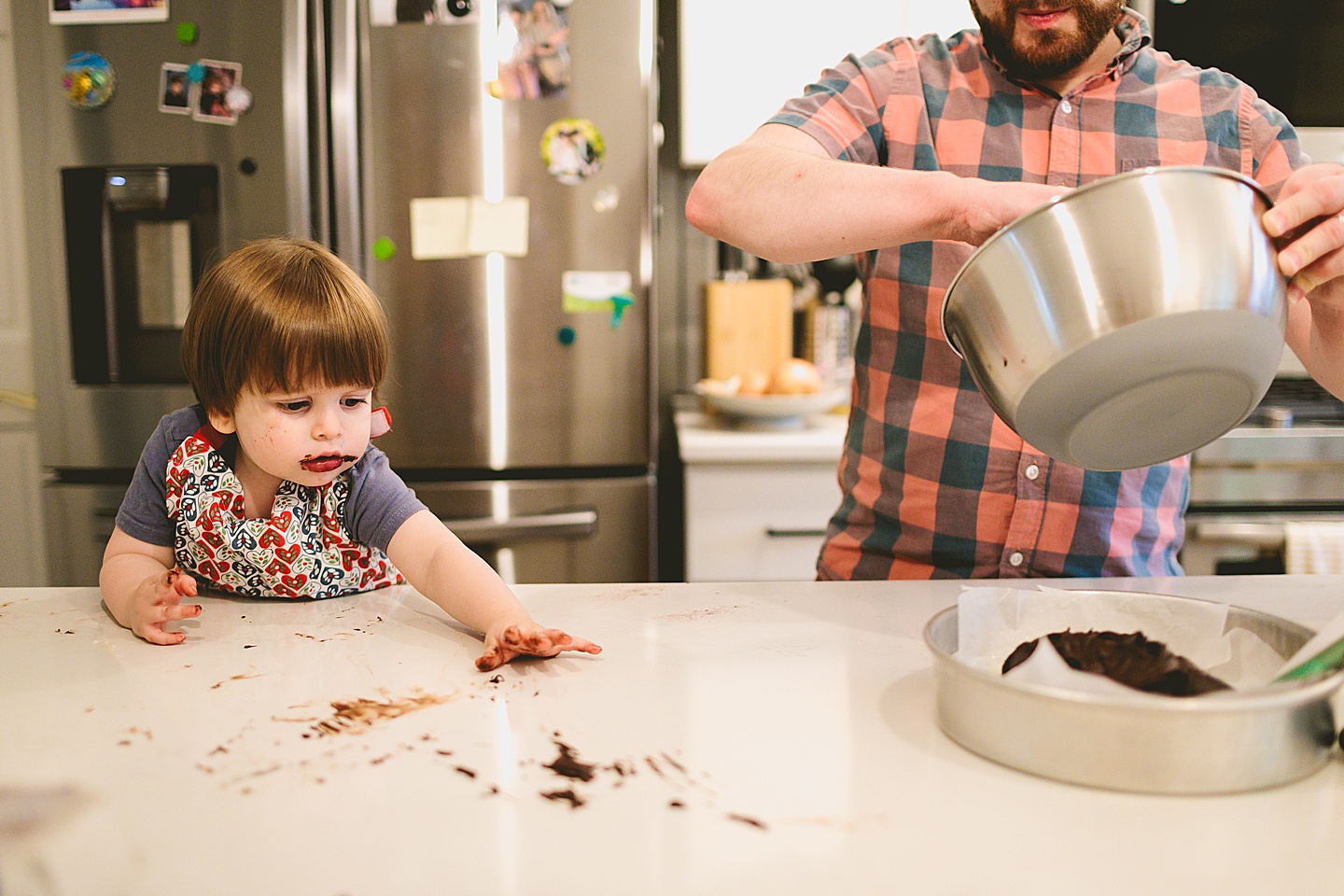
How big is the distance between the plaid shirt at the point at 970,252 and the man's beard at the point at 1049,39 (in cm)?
4

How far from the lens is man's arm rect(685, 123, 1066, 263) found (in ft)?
2.60

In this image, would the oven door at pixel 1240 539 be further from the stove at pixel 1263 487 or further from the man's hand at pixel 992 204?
the man's hand at pixel 992 204

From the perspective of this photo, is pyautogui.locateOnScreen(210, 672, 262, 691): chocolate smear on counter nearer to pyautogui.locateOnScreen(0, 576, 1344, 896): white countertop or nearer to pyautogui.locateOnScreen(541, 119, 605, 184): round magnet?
pyautogui.locateOnScreen(0, 576, 1344, 896): white countertop

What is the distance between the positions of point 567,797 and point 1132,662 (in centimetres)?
34

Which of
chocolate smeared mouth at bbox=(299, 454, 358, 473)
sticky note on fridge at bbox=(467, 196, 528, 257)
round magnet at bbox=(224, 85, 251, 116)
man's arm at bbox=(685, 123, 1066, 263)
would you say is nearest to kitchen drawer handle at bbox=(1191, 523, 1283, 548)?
man's arm at bbox=(685, 123, 1066, 263)

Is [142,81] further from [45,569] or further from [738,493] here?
[738,493]

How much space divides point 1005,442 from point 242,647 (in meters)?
0.78

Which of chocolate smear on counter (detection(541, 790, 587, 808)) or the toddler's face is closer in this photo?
chocolate smear on counter (detection(541, 790, 587, 808))

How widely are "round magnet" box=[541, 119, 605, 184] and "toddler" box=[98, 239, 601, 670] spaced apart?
0.97 m

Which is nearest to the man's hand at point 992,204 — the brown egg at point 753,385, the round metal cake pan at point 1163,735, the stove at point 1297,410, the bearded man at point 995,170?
the bearded man at point 995,170

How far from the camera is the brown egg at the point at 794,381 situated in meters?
2.08

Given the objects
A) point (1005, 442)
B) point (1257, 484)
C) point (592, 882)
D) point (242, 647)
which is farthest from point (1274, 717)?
point (1257, 484)

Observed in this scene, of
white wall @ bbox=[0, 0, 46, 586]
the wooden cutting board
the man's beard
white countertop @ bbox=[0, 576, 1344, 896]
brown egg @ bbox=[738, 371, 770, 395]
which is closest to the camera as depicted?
white countertop @ bbox=[0, 576, 1344, 896]

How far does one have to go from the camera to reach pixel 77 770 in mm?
566
